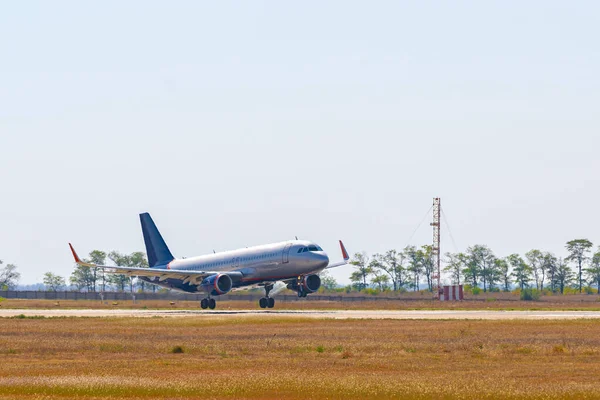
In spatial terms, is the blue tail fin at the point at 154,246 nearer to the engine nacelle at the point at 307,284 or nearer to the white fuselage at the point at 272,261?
the white fuselage at the point at 272,261

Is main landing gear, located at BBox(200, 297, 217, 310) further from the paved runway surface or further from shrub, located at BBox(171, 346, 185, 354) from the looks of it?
shrub, located at BBox(171, 346, 185, 354)

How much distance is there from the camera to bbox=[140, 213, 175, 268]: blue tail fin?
10850 cm

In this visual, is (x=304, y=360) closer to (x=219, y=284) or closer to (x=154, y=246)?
(x=219, y=284)

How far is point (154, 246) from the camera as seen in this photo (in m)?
109

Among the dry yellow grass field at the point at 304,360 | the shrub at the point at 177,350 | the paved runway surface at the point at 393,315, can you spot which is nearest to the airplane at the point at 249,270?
the paved runway surface at the point at 393,315

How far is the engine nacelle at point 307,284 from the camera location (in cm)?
9162

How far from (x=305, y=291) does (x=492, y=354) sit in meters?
51.2

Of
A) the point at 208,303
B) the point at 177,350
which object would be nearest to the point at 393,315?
the point at 208,303

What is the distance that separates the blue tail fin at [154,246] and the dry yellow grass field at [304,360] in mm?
44253

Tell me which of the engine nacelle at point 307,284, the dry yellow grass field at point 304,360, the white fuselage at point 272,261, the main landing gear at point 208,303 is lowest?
the dry yellow grass field at point 304,360

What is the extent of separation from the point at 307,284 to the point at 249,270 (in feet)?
17.3

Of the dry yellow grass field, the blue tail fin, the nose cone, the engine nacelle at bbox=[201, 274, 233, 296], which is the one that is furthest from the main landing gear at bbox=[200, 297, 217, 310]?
the dry yellow grass field

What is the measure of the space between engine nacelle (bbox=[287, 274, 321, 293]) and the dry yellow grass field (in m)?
27.3

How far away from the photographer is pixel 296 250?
3499 inches
